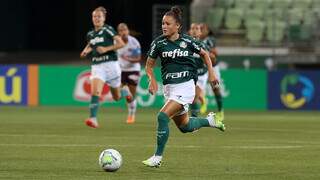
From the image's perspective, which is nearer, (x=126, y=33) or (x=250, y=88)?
(x=126, y=33)

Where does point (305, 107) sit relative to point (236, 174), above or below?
below

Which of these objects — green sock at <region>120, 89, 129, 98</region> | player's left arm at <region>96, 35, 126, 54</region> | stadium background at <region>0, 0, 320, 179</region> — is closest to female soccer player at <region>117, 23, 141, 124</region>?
green sock at <region>120, 89, 129, 98</region>

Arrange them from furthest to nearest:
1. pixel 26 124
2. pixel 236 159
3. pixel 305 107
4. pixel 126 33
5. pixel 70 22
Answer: pixel 70 22 → pixel 305 107 → pixel 126 33 → pixel 26 124 → pixel 236 159

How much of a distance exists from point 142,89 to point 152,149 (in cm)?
1360

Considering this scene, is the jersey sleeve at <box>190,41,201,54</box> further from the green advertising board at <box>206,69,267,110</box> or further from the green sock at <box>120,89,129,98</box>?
the green advertising board at <box>206,69,267,110</box>

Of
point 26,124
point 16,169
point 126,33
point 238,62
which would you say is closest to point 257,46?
point 238,62

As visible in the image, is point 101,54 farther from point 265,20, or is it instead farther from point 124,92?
point 265,20

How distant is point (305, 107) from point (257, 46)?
4.79 metres

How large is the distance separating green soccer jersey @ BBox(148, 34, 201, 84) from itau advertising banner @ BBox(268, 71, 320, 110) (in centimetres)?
1522

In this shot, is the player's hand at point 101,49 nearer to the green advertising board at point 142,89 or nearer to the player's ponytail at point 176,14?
the player's ponytail at point 176,14

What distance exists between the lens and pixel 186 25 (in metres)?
33.1

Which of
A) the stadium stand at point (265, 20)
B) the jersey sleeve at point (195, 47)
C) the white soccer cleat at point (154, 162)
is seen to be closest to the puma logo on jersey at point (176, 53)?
the jersey sleeve at point (195, 47)

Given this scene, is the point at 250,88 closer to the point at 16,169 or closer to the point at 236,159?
the point at 236,159

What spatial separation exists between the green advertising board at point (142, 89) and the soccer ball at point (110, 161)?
16.5 metres
